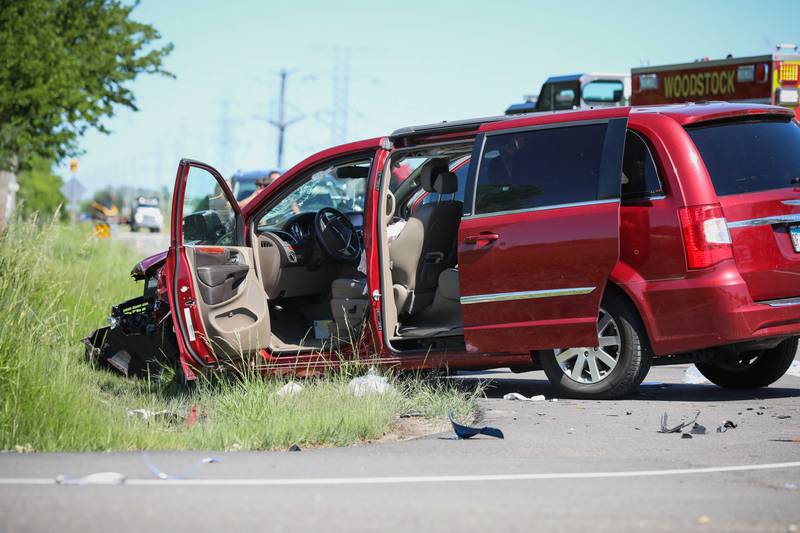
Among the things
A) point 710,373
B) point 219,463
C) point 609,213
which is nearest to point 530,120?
point 609,213

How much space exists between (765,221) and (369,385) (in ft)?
9.49

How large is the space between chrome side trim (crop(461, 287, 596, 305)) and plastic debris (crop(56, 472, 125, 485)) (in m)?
3.18

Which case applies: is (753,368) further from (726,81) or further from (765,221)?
(726,81)

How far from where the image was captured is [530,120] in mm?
8492

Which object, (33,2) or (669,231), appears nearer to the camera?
(669,231)

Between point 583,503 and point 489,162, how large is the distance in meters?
3.73

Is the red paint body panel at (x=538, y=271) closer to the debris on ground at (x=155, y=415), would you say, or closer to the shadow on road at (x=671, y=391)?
the shadow on road at (x=671, y=391)

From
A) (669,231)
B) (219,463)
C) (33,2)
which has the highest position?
(33,2)

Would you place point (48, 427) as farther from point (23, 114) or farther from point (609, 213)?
point (23, 114)

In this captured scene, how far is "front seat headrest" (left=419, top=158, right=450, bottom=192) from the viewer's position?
9125 millimetres

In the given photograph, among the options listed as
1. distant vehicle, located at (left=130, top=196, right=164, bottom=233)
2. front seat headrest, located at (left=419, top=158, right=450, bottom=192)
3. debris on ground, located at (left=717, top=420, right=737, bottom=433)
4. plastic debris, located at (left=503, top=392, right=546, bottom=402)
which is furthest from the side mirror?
distant vehicle, located at (left=130, top=196, right=164, bottom=233)

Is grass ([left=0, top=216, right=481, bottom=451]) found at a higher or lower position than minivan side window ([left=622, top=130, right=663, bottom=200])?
lower

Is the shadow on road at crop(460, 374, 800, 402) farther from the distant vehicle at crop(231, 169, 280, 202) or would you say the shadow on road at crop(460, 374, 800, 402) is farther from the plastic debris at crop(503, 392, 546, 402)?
the distant vehicle at crop(231, 169, 280, 202)

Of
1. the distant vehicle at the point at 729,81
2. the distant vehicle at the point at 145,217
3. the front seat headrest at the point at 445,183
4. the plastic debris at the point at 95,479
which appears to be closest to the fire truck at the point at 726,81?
the distant vehicle at the point at 729,81
